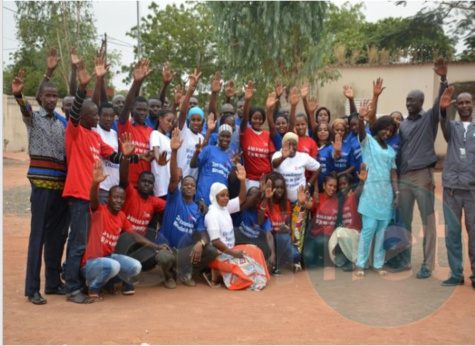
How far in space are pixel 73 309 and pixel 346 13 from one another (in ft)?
116

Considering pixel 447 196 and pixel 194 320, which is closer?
pixel 194 320

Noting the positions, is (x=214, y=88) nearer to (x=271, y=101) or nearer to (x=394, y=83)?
(x=271, y=101)

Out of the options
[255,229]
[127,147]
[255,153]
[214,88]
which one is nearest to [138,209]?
[127,147]

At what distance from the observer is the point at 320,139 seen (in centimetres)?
736

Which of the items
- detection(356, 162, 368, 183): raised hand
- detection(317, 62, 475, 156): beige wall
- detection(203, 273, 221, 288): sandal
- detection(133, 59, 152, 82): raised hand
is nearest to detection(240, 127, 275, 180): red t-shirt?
detection(356, 162, 368, 183): raised hand

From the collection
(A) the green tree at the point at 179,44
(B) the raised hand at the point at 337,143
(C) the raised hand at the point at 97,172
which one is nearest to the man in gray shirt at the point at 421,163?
(B) the raised hand at the point at 337,143

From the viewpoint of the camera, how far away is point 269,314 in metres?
5.19

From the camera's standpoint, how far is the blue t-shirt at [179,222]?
6.21 meters

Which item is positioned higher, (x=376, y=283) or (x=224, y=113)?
(x=224, y=113)

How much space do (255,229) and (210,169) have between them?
863mm

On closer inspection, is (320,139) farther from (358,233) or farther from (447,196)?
A: (447,196)

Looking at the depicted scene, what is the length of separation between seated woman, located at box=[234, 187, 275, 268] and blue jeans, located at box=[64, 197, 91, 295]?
187 cm

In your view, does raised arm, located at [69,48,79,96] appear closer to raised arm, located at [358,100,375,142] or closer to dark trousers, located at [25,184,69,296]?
dark trousers, located at [25,184,69,296]

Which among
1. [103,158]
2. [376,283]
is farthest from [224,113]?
[376,283]
